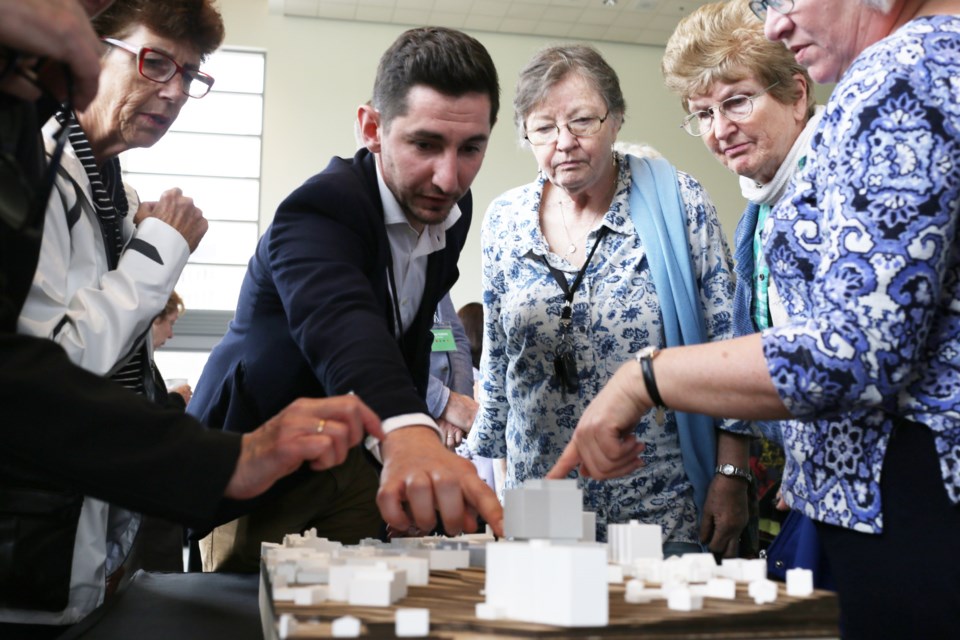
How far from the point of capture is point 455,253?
2.05 meters

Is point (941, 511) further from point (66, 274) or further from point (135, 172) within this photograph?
point (135, 172)

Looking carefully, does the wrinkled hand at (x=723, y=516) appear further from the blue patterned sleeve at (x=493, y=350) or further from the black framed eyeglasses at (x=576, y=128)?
the black framed eyeglasses at (x=576, y=128)

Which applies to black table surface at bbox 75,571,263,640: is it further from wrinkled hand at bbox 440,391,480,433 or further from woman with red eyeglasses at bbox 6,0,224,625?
wrinkled hand at bbox 440,391,480,433

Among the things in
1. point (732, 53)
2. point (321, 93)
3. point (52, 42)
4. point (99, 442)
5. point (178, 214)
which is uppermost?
point (321, 93)

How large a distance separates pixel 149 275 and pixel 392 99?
580 millimetres

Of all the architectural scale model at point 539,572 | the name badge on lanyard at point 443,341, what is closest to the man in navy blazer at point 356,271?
the architectural scale model at point 539,572

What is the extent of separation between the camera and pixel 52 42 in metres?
0.85

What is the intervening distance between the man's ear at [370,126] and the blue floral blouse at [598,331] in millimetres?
477

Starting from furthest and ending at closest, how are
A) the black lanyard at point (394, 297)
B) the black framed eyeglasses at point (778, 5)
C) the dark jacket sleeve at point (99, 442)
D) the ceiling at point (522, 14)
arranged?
the ceiling at point (522, 14), the black lanyard at point (394, 297), the black framed eyeglasses at point (778, 5), the dark jacket sleeve at point (99, 442)

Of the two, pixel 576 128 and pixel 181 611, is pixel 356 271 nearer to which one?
pixel 181 611

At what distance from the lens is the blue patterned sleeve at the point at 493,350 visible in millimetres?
2246

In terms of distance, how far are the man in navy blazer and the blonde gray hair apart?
526mm

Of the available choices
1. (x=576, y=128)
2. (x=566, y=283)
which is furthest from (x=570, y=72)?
(x=566, y=283)

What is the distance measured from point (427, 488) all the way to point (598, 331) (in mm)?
951
